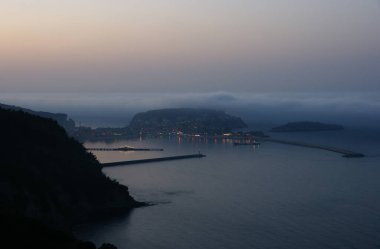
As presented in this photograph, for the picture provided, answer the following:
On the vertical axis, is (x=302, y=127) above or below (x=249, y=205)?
above

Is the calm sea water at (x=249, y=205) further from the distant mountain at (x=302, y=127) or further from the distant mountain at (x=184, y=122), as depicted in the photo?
the distant mountain at (x=302, y=127)

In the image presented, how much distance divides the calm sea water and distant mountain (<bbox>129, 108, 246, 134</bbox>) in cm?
2648

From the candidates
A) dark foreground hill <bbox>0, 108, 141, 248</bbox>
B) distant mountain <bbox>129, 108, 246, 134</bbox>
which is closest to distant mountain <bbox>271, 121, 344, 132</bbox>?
distant mountain <bbox>129, 108, 246, 134</bbox>

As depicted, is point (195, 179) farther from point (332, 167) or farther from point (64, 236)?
point (64, 236)

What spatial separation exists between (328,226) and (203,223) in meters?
3.78

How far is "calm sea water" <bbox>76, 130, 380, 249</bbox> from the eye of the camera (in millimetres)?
17188

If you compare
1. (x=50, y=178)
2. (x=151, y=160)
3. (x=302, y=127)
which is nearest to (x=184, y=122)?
(x=302, y=127)

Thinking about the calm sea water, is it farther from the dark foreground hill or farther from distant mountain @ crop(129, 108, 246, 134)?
distant mountain @ crop(129, 108, 246, 134)

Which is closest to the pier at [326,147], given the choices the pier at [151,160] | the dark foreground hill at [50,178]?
the pier at [151,160]

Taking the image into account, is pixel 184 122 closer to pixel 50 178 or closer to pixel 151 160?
pixel 151 160

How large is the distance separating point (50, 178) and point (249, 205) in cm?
699

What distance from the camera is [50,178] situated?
20.9 meters

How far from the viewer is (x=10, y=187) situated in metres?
18.0

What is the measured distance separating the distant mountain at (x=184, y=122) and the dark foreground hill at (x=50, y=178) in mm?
38531
